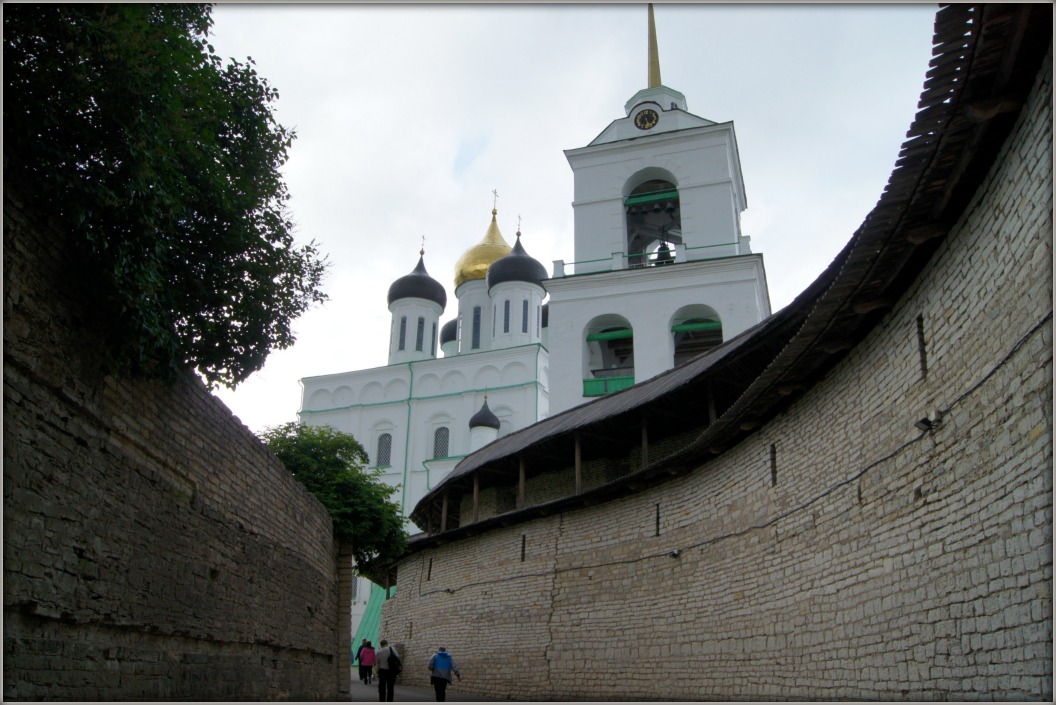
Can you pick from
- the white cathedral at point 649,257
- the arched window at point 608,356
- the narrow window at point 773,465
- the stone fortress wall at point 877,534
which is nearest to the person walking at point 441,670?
the stone fortress wall at point 877,534

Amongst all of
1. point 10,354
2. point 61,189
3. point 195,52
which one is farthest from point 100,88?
point 10,354

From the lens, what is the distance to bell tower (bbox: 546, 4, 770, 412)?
86.0 feet

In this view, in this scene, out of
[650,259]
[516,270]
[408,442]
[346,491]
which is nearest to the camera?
[346,491]

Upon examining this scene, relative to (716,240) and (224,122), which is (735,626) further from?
(716,240)

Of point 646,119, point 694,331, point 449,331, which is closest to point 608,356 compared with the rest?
point 694,331

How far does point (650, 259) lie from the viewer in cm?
2820

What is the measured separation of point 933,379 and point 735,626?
5265 millimetres

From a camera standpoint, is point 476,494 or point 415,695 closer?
point 415,695

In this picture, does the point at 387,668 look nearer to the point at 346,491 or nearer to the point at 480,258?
the point at 346,491

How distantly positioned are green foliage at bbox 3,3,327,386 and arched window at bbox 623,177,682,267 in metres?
19.9

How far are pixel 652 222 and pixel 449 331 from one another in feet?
77.7

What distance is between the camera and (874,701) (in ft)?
25.3

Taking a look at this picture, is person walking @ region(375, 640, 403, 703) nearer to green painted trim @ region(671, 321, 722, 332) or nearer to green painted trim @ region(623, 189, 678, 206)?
green painted trim @ region(671, 321, 722, 332)

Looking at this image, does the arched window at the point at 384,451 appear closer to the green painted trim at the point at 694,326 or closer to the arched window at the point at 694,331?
the arched window at the point at 694,331
